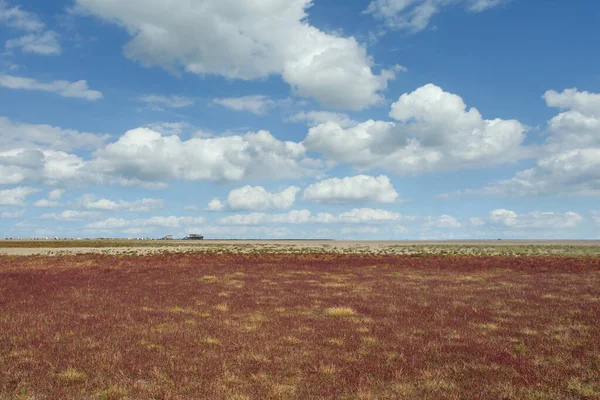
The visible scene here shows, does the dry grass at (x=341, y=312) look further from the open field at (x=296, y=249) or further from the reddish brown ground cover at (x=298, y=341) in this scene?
the open field at (x=296, y=249)

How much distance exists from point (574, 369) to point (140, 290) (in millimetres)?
21819

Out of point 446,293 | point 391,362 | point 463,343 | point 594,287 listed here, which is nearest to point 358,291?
point 446,293

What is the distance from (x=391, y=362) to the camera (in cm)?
1089

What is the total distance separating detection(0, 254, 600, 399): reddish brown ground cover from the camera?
29.9 ft

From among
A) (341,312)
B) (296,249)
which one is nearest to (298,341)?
(341,312)

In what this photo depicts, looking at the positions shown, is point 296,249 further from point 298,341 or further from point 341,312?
point 298,341

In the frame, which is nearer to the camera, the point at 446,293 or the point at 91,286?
the point at 446,293

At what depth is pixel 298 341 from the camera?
42.6 feet

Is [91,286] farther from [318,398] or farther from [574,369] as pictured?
[574,369]

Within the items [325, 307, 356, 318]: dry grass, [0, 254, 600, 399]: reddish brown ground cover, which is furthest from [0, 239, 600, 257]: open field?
[325, 307, 356, 318]: dry grass

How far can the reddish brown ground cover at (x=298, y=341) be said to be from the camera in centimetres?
912

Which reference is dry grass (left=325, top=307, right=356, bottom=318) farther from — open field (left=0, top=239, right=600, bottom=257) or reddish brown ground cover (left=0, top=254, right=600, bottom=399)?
open field (left=0, top=239, right=600, bottom=257)

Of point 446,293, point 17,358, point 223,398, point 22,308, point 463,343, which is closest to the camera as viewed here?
point 223,398

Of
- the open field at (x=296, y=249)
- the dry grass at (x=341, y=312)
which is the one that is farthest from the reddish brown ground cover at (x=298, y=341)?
the open field at (x=296, y=249)
